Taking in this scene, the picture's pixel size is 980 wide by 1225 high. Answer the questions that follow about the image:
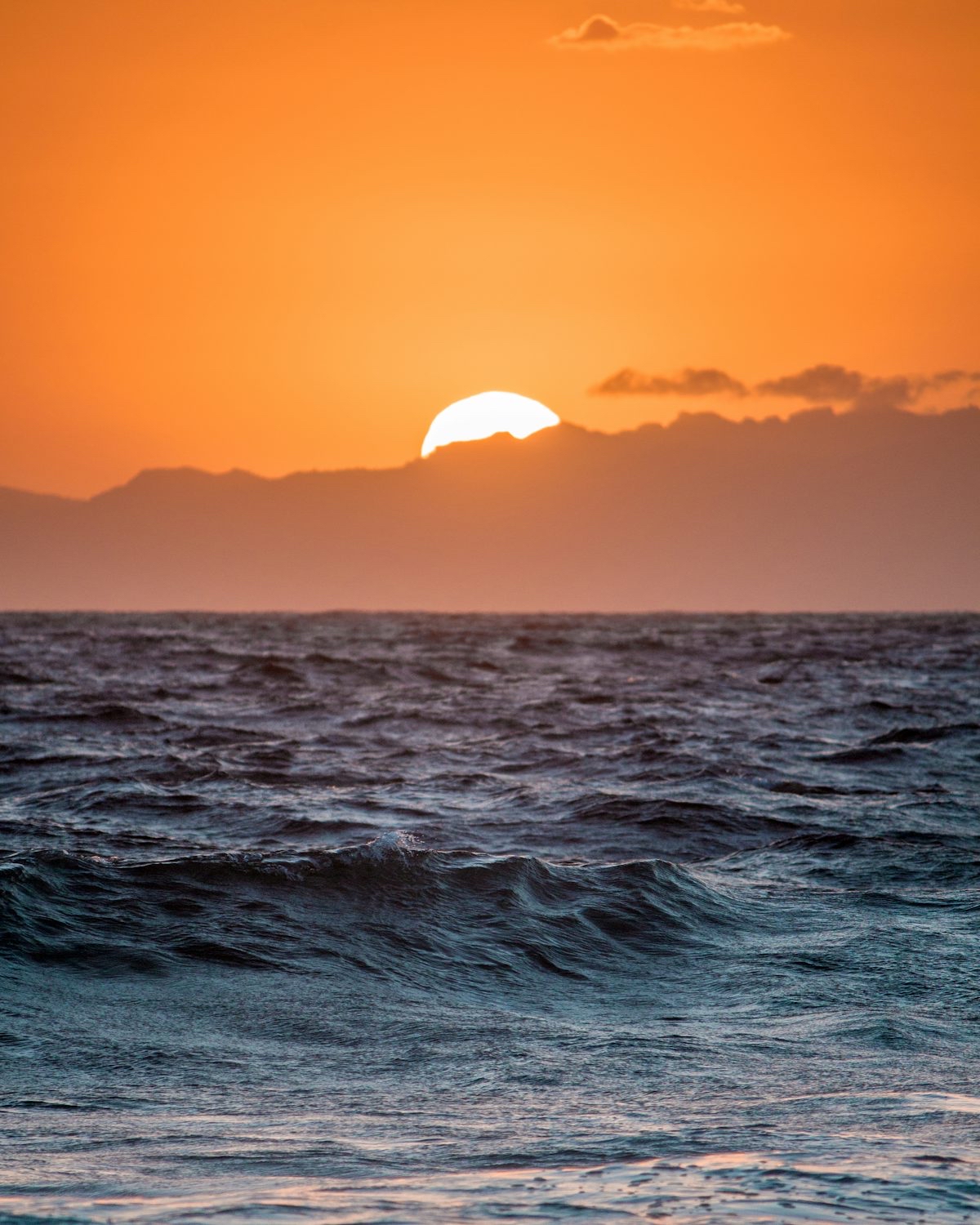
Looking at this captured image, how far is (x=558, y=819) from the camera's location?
15289 mm

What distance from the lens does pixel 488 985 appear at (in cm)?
833

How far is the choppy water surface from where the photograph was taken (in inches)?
179

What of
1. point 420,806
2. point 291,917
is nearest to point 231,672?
point 420,806

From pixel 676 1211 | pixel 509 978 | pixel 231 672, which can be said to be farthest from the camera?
pixel 231 672

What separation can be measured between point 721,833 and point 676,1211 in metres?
10.6

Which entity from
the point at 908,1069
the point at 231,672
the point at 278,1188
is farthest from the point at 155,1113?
the point at 231,672

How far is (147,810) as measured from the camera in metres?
15.1

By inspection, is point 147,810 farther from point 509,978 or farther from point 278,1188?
point 278,1188

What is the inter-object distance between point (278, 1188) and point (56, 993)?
3.80 m

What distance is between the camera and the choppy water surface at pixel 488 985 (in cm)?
454

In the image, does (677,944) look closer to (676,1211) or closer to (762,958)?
(762,958)

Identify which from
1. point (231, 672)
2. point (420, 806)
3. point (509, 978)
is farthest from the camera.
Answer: point (231, 672)

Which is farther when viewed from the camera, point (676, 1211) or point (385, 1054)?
point (385, 1054)

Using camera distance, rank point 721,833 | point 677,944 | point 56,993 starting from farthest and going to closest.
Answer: point 721,833 → point 677,944 → point 56,993
